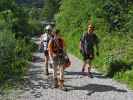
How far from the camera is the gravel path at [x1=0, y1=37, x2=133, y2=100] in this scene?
11742mm

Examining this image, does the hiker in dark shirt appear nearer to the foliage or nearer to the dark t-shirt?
the dark t-shirt

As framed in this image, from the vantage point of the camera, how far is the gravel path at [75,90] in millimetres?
11742

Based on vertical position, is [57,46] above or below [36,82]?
above

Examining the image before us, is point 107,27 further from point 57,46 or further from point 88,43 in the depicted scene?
point 57,46

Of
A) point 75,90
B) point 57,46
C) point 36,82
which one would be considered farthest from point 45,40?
point 75,90

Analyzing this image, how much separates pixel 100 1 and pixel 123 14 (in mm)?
1910

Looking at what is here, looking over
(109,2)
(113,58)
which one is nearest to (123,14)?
(109,2)

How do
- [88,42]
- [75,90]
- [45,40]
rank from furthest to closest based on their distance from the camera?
[45,40] < [88,42] < [75,90]

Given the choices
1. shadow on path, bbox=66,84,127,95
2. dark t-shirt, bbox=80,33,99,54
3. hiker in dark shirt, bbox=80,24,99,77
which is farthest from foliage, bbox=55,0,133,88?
shadow on path, bbox=66,84,127,95

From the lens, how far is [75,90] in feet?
41.3

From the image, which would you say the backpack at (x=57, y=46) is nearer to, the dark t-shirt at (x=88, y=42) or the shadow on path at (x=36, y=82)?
the shadow on path at (x=36, y=82)

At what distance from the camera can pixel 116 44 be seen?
19.8 m

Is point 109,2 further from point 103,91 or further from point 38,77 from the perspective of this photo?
point 103,91

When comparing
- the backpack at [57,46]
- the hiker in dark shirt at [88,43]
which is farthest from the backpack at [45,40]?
the backpack at [57,46]
